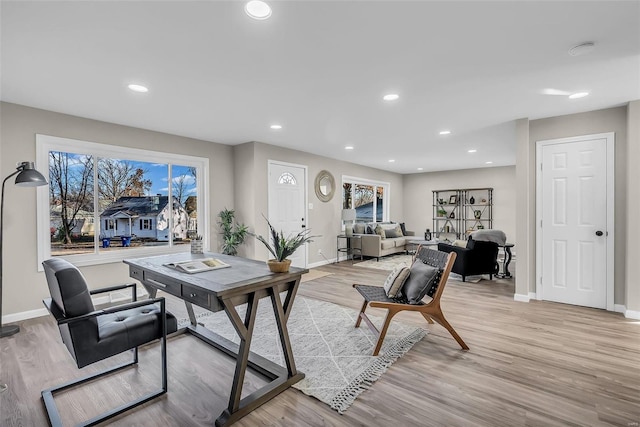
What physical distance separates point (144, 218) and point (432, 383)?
429 centimetres

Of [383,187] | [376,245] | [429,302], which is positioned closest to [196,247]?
[429,302]

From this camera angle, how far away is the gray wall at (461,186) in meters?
8.23

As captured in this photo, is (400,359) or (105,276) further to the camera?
(105,276)

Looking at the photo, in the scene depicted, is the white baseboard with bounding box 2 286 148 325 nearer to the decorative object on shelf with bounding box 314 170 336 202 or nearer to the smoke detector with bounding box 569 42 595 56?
the decorative object on shelf with bounding box 314 170 336 202

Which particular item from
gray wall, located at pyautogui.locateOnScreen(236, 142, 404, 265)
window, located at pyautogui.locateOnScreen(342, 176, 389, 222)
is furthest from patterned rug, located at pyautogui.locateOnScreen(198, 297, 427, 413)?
window, located at pyautogui.locateOnScreen(342, 176, 389, 222)

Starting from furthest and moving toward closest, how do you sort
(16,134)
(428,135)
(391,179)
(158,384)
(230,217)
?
(391,179), (230,217), (428,135), (16,134), (158,384)

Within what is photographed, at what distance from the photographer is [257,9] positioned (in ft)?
5.91

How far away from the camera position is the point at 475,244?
16.7 ft

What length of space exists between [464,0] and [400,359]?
252 cm

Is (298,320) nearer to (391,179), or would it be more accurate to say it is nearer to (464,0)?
(464,0)

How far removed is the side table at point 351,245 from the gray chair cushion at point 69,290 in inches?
221

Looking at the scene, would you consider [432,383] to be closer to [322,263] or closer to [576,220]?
[576,220]

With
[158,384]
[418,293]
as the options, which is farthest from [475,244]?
[158,384]

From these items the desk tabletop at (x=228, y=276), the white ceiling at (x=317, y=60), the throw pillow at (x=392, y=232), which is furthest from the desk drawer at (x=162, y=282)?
the throw pillow at (x=392, y=232)
